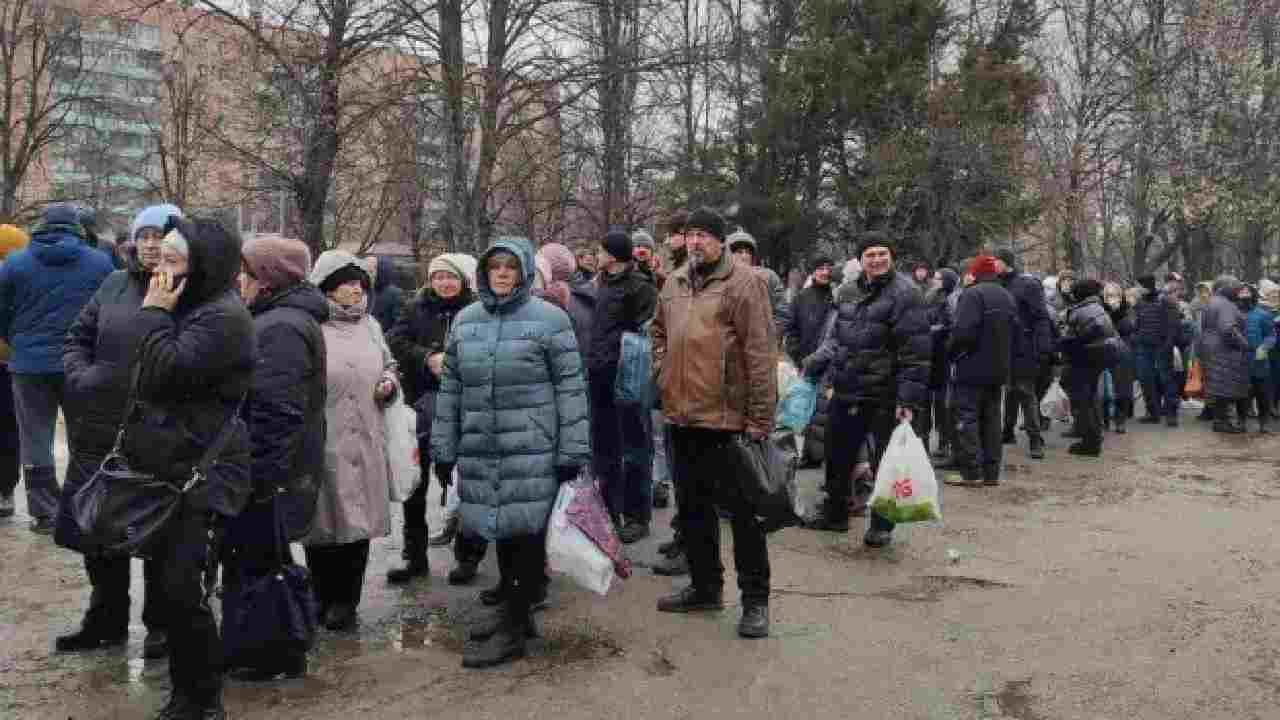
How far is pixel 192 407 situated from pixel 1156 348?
1257cm

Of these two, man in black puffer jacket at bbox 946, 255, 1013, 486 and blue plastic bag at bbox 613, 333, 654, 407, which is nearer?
blue plastic bag at bbox 613, 333, 654, 407

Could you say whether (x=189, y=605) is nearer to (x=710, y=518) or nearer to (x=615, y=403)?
(x=710, y=518)

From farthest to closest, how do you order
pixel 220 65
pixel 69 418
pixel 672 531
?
1. pixel 220 65
2. pixel 672 531
3. pixel 69 418

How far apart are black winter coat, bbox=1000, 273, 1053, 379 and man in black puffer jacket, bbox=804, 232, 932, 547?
3.48 metres

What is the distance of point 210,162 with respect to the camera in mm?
18406

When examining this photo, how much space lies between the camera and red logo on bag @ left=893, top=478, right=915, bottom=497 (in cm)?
629

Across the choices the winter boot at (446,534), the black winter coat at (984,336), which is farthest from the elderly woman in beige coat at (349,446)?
the black winter coat at (984,336)

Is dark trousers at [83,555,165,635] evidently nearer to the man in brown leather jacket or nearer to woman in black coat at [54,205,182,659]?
woman in black coat at [54,205,182,659]

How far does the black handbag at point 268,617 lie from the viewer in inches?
167

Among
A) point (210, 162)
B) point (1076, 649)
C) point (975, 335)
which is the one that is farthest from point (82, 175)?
point (1076, 649)

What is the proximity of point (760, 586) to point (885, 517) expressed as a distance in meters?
1.75

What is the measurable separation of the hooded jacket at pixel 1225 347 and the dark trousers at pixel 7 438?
1216cm

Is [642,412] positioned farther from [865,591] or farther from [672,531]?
[865,591]

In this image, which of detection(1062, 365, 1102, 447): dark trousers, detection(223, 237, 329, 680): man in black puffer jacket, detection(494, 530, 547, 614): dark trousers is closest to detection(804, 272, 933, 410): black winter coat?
detection(494, 530, 547, 614): dark trousers
